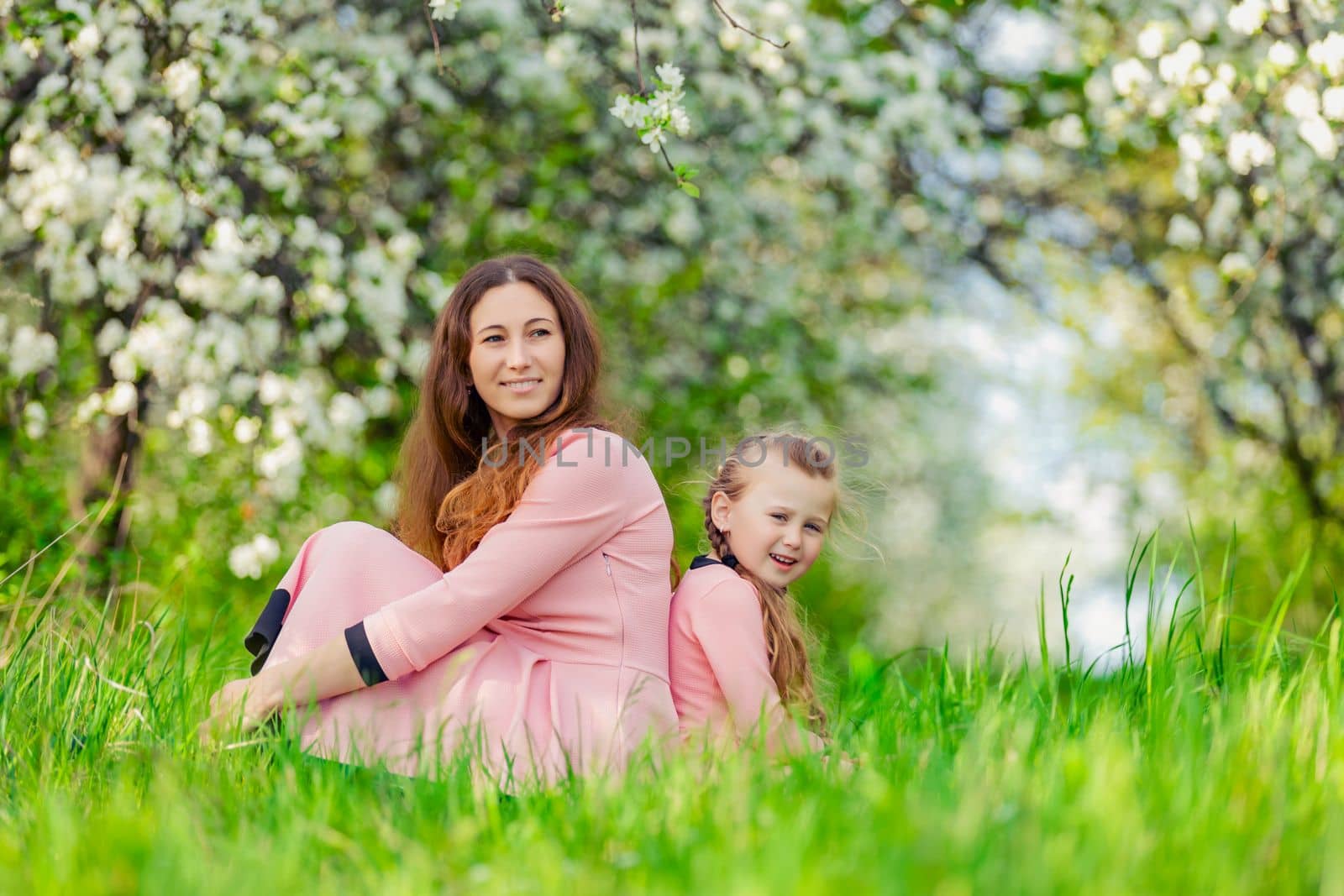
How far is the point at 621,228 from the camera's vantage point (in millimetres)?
5496

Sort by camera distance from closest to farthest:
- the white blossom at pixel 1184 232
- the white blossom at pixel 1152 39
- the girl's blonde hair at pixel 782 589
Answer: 1. the girl's blonde hair at pixel 782 589
2. the white blossom at pixel 1152 39
3. the white blossom at pixel 1184 232

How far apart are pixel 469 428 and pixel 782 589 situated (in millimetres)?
723

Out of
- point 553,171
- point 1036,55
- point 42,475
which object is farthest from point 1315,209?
point 42,475

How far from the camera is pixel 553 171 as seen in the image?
527cm

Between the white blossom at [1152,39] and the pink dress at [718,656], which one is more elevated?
the white blossom at [1152,39]

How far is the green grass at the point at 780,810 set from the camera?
1.38 metres

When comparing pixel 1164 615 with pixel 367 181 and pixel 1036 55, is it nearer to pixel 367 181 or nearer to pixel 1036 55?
pixel 367 181

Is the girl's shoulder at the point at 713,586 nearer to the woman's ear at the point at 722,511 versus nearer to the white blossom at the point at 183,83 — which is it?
the woman's ear at the point at 722,511

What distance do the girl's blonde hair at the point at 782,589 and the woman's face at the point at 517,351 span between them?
0.37 meters

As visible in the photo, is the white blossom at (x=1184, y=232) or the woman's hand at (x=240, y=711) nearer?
the woman's hand at (x=240, y=711)

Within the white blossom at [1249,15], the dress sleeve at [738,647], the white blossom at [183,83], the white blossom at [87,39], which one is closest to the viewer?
the dress sleeve at [738,647]

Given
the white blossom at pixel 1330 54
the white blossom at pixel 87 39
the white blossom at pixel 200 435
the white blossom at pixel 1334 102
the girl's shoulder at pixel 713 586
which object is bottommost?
the girl's shoulder at pixel 713 586

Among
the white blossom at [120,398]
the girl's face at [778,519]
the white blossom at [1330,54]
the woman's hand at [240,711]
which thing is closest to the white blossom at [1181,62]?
the white blossom at [1330,54]

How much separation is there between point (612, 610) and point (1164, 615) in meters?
1.03
